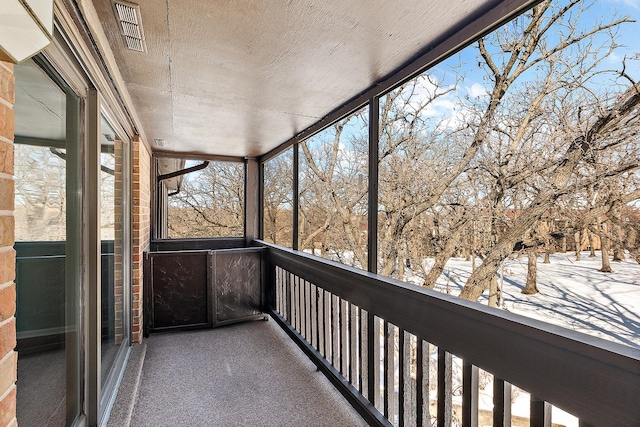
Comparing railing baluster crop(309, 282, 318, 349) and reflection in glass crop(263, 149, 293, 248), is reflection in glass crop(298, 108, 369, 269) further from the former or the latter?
railing baluster crop(309, 282, 318, 349)

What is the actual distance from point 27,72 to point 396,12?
4.82 feet

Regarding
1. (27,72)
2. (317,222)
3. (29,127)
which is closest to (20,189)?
(29,127)

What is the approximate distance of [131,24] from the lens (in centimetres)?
172

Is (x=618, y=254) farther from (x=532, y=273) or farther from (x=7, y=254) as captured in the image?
(x=7, y=254)

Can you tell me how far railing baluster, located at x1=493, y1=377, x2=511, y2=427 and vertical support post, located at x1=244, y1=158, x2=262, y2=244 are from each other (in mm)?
4659

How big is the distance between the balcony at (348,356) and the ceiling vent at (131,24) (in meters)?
1.91

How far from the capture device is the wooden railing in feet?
3.41

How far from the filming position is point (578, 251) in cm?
157

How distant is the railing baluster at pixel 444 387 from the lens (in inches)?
67.3

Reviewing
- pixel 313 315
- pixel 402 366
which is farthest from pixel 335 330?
pixel 402 366

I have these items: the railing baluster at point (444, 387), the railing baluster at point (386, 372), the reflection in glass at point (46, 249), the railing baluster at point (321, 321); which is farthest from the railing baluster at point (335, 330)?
the reflection in glass at point (46, 249)

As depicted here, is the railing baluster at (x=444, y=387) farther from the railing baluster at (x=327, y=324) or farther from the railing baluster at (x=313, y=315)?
the railing baluster at (x=313, y=315)

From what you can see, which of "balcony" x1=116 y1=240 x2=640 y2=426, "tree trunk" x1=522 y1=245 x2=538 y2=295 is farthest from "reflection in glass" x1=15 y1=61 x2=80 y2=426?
"tree trunk" x1=522 y1=245 x2=538 y2=295

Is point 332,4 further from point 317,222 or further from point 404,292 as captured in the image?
point 317,222
